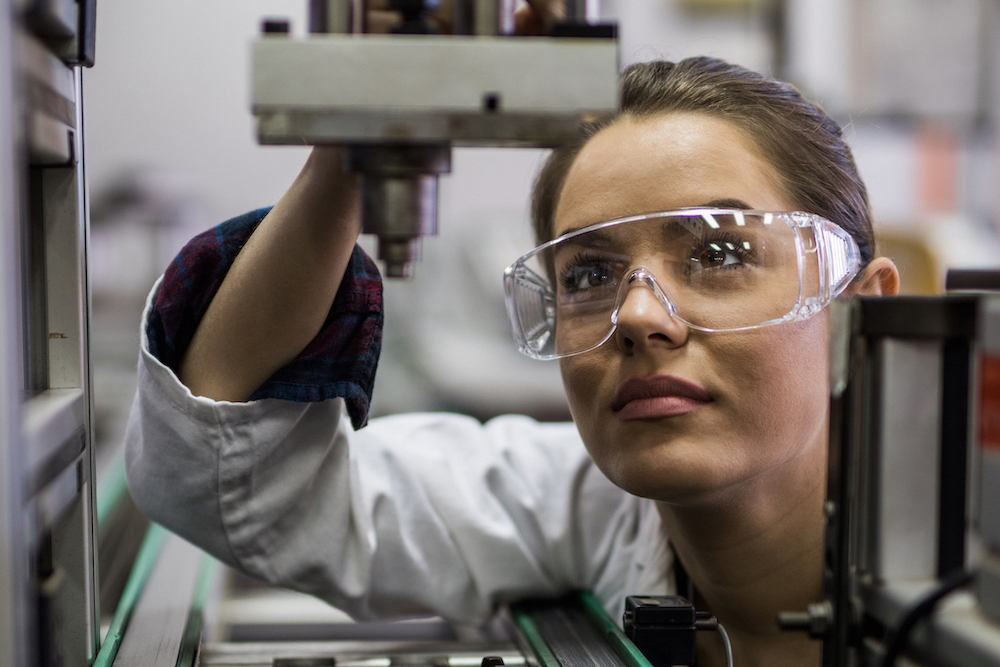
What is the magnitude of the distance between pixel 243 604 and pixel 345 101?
1094 mm

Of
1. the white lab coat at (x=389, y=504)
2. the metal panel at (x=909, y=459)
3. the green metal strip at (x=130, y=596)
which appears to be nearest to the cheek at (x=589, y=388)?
the white lab coat at (x=389, y=504)

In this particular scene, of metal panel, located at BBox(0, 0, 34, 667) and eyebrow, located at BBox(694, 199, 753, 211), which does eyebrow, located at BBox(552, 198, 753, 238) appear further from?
metal panel, located at BBox(0, 0, 34, 667)

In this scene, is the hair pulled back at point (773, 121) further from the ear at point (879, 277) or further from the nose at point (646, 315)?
the nose at point (646, 315)

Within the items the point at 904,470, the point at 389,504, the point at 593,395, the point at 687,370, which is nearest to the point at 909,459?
the point at 904,470

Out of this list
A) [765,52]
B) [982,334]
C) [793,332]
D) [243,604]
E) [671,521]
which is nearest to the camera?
[982,334]

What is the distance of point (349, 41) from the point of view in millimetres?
508

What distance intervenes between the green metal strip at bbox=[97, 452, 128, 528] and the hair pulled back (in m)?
0.75

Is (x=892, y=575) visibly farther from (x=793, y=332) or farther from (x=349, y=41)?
(x=349, y=41)

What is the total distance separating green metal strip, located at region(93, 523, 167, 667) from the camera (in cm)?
78

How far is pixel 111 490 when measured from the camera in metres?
1.31

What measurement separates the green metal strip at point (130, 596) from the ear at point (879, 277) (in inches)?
33.3

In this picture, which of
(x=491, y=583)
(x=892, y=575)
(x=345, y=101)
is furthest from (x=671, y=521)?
(x=345, y=101)

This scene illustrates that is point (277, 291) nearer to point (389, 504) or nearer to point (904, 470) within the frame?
point (389, 504)

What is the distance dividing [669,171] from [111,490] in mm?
943
